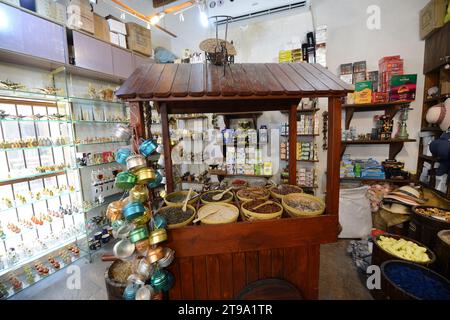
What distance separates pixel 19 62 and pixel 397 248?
4.46 m

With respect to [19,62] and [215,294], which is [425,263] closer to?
[215,294]

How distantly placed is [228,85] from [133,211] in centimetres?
78

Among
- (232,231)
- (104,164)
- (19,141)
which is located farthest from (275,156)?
(19,141)

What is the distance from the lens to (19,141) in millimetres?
1959

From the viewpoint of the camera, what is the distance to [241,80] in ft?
3.33

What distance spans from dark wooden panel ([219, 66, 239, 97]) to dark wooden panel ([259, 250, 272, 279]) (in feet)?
2.98

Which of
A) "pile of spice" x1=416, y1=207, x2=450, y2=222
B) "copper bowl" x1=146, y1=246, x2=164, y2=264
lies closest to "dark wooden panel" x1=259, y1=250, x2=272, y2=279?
"copper bowl" x1=146, y1=246, x2=164, y2=264

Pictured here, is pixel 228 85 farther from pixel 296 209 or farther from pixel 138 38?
pixel 138 38

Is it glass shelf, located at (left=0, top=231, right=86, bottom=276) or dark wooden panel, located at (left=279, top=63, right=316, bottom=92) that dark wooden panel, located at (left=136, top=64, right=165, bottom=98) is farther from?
glass shelf, located at (left=0, top=231, right=86, bottom=276)

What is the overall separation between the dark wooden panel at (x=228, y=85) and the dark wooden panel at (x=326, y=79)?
507mm

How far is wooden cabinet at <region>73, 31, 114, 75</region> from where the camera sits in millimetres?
2195

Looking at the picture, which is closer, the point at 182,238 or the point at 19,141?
the point at 182,238

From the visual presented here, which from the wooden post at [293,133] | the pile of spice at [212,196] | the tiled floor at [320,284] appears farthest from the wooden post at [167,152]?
the tiled floor at [320,284]

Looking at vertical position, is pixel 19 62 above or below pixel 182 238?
above
